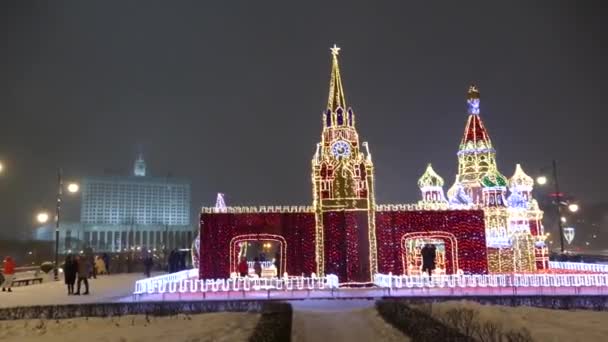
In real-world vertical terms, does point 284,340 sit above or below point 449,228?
below

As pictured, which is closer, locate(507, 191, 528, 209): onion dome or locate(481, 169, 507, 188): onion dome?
locate(481, 169, 507, 188): onion dome

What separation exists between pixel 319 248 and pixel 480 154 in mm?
9941

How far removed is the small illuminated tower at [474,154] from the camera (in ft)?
84.3

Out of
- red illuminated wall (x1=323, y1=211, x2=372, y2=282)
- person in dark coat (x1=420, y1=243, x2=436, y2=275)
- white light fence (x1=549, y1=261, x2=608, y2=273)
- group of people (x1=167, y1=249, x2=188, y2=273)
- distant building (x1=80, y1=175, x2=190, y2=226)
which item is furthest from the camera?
distant building (x1=80, y1=175, x2=190, y2=226)

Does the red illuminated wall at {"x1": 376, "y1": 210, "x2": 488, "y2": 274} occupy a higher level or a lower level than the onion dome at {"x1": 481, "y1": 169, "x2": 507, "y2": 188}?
lower

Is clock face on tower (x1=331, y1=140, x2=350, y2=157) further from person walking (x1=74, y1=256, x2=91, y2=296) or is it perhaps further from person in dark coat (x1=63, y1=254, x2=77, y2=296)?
person in dark coat (x1=63, y1=254, x2=77, y2=296)

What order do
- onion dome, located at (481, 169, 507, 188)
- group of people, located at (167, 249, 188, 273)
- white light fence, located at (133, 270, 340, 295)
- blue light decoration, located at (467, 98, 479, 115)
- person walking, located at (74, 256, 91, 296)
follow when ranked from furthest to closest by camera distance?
group of people, located at (167, 249, 188, 273) < blue light decoration, located at (467, 98, 479, 115) < onion dome, located at (481, 169, 507, 188) < person walking, located at (74, 256, 91, 296) < white light fence, located at (133, 270, 340, 295)

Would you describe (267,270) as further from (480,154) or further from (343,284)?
(480,154)

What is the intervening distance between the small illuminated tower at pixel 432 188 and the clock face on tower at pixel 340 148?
6935 millimetres

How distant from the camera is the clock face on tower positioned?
2277 cm

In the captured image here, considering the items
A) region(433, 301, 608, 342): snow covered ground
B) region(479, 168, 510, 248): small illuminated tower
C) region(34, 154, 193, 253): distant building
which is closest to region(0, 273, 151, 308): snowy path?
region(433, 301, 608, 342): snow covered ground

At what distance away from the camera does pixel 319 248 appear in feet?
73.6

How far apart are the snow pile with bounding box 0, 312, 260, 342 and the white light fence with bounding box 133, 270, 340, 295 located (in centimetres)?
449

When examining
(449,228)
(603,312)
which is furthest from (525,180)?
(603,312)
